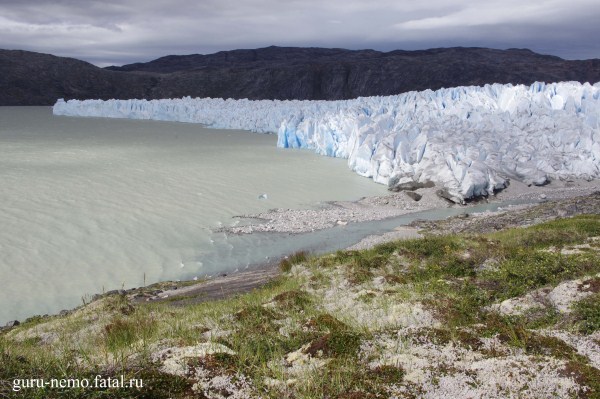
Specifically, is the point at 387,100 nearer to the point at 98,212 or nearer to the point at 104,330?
the point at 98,212

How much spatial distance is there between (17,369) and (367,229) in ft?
49.0

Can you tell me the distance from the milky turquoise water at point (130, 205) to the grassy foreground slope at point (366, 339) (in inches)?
143

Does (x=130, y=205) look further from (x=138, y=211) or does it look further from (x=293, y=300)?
(x=293, y=300)

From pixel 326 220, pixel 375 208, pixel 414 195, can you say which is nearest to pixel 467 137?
pixel 414 195

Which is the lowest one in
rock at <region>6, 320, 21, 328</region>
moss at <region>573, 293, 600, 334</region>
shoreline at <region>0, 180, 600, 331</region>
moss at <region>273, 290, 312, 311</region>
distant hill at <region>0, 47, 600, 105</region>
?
rock at <region>6, 320, 21, 328</region>

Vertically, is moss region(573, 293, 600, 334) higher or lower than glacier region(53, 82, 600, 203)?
lower

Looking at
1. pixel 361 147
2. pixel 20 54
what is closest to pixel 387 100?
pixel 361 147

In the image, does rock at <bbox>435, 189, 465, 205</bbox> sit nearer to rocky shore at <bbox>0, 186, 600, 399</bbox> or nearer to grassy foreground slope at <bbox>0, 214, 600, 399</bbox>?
rocky shore at <bbox>0, 186, 600, 399</bbox>

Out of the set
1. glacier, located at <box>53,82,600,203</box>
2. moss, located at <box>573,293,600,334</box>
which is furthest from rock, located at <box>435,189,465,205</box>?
moss, located at <box>573,293,600,334</box>

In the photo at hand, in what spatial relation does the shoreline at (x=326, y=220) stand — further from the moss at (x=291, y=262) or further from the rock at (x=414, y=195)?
the moss at (x=291, y=262)

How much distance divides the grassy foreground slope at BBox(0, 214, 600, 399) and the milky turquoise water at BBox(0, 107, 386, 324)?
143 inches

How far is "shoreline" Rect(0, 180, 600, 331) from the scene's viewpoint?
35.4ft

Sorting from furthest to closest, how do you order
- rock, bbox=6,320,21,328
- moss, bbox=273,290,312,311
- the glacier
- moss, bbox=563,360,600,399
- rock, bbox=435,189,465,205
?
the glacier → rock, bbox=435,189,465,205 → rock, bbox=6,320,21,328 → moss, bbox=273,290,312,311 → moss, bbox=563,360,600,399

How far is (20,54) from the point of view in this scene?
105 m
